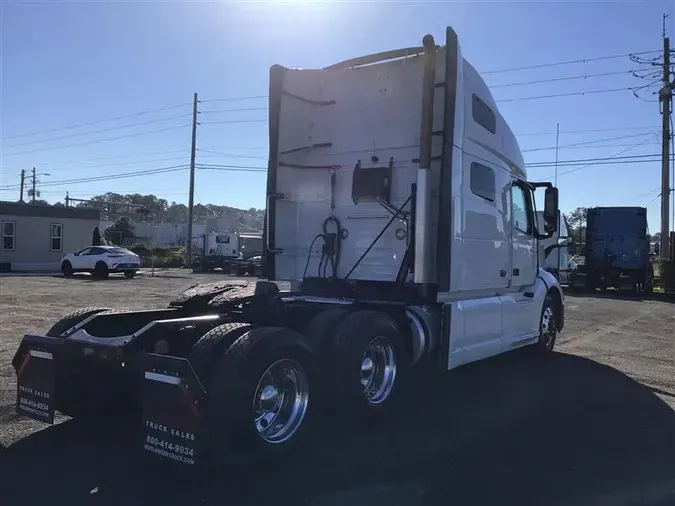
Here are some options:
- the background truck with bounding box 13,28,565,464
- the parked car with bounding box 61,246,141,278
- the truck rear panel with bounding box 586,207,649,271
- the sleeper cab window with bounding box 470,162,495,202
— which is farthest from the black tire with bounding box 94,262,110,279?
the sleeper cab window with bounding box 470,162,495,202

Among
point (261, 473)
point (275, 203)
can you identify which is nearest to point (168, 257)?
point (275, 203)

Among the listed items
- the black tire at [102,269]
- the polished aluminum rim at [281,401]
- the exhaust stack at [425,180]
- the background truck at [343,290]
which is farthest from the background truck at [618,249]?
the black tire at [102,269]

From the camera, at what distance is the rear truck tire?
3.79 metres

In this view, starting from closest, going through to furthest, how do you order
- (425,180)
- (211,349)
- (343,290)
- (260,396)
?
1. (211,349)
2. (260,396)
3. (425,180)
4. (343,290)

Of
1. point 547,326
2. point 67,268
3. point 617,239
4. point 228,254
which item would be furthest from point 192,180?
point 547,326

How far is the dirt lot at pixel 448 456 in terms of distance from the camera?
3865 millimetres

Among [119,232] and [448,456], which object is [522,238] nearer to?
[448,456]

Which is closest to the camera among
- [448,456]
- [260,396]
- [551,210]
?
[260,396]

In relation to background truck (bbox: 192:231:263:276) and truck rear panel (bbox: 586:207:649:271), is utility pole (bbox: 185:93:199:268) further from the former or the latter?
truck rear panel (bbox: 586:207:649:271)

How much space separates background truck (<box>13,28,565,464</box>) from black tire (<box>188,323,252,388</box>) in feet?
0.05

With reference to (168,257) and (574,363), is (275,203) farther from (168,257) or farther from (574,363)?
(168,257)

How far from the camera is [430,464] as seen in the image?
Answer: 441cm

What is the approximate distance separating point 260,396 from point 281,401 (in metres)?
0.31

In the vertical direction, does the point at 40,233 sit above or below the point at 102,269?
above
